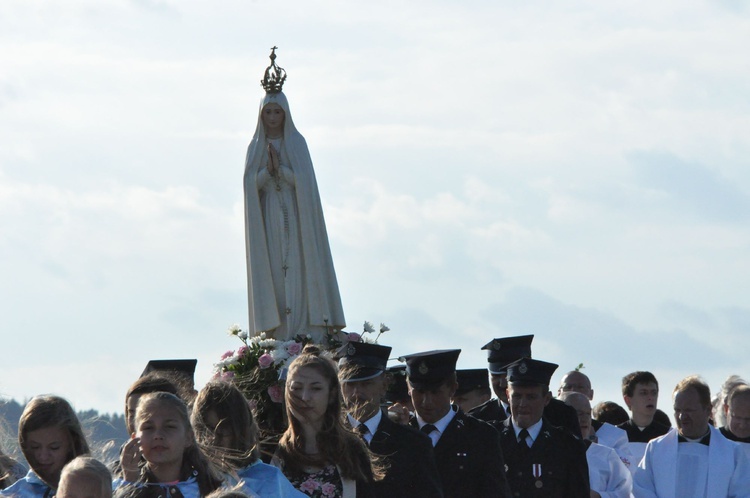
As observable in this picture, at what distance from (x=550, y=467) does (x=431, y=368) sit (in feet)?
4.17

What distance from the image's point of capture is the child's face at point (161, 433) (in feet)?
23.9

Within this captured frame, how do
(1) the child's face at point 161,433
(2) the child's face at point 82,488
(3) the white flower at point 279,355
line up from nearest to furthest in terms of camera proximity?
(2) the child's face at point 82,488 → (1) the child's face at point 161,433 → (3) the white flower at point 279,355

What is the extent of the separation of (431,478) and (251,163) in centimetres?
795

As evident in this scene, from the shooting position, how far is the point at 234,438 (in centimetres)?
804

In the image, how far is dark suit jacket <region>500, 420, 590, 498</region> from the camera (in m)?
10.4

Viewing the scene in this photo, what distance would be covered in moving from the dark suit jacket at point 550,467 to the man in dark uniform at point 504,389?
0.38 m

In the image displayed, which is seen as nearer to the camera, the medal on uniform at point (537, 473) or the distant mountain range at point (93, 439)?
the distant mountain range at point (93, 439)

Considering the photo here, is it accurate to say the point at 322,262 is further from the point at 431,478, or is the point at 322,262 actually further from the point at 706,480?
the point at 431,478

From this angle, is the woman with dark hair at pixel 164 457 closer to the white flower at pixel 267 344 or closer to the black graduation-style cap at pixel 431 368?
the black graduation-style cap at pixel 431 368

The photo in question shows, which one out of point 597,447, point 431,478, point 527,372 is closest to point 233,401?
point 431,478

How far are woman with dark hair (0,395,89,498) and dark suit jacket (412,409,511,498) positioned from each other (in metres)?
2.36

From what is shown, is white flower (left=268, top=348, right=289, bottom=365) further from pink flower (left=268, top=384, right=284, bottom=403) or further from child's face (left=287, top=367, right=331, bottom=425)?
child's face (left=287, top=367, right=331, bottom=425)

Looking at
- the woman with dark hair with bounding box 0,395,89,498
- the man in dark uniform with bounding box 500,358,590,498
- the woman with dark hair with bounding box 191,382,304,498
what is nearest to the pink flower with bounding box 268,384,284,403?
the man in dark uniform with bounding box 500,358,590,498

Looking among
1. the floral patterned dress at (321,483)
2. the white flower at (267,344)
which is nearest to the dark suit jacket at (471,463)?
the floral patterned dress at (321,483)
